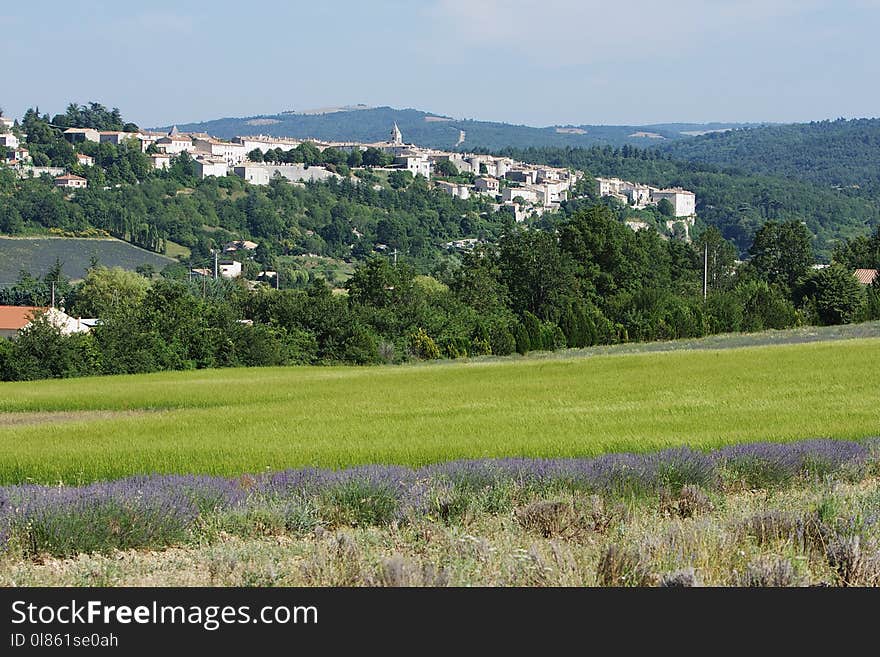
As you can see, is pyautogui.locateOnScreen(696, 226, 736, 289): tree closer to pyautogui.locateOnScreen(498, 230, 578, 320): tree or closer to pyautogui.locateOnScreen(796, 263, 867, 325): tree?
pyautogui.locateOnScreen(796, 263, 867, 325): tree

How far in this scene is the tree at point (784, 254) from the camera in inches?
3125

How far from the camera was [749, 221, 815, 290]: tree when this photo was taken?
79.4 meters

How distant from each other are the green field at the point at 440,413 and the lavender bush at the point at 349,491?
2.57 meters

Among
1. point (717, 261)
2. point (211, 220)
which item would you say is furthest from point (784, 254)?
point (211, 220)

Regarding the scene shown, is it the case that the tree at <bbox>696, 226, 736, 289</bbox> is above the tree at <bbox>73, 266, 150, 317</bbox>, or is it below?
above

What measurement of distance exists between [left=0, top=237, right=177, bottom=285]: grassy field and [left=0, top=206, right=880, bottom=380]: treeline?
51.9 meters

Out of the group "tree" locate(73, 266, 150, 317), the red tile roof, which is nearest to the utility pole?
"tree" locate(73, 266, 150, 317)

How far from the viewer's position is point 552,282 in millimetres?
69812

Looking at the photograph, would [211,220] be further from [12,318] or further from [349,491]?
[349,491]

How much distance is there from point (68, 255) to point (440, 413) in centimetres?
13529

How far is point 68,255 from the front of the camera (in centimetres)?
14650

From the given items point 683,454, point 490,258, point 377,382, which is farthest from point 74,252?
point 683,454
